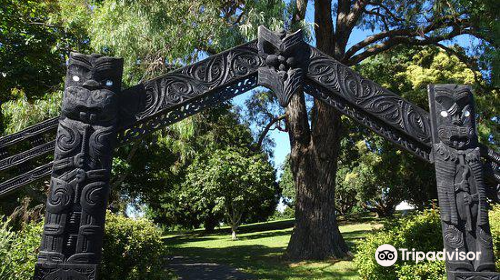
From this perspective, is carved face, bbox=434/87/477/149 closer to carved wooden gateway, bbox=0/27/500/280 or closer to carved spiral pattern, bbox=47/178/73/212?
carved wooden gateway, bbox=0/27/500/280

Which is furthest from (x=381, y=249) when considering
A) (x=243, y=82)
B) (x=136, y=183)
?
(x=136, y=183)

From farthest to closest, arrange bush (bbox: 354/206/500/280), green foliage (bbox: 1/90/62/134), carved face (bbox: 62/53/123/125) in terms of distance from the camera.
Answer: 1. green foliage (bbox: 1/90/62/134)
2. bush (bbox: 354/206/500/280)
3. carved face (bbox: 62/53/123/125)

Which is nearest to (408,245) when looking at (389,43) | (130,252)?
(130,252)

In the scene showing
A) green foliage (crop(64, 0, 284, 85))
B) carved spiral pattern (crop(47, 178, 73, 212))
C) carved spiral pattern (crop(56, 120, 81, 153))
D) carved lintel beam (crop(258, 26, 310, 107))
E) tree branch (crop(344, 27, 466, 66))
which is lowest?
Result: carved spiral pattern (crop(47, 178, 73, 212))

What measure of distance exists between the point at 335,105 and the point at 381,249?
8.48ft

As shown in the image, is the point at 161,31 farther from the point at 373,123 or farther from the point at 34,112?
the point at 373,123

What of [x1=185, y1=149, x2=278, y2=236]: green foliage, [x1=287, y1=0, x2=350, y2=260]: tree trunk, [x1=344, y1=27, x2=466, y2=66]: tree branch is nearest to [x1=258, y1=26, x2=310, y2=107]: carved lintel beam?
[x1=287, y1=0, x2=350, y2=260]: tree trunk

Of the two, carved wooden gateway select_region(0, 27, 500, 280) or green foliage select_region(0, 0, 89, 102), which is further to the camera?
green foliage select_region(0, 0, 89, 102)

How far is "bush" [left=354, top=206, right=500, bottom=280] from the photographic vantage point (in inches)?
198

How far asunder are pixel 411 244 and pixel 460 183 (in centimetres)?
203

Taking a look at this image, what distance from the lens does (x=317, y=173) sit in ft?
34.5

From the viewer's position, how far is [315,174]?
34.6 ft

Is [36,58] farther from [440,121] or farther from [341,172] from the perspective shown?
[341,172]

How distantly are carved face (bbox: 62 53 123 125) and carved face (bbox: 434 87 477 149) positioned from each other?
3338 millimetres
